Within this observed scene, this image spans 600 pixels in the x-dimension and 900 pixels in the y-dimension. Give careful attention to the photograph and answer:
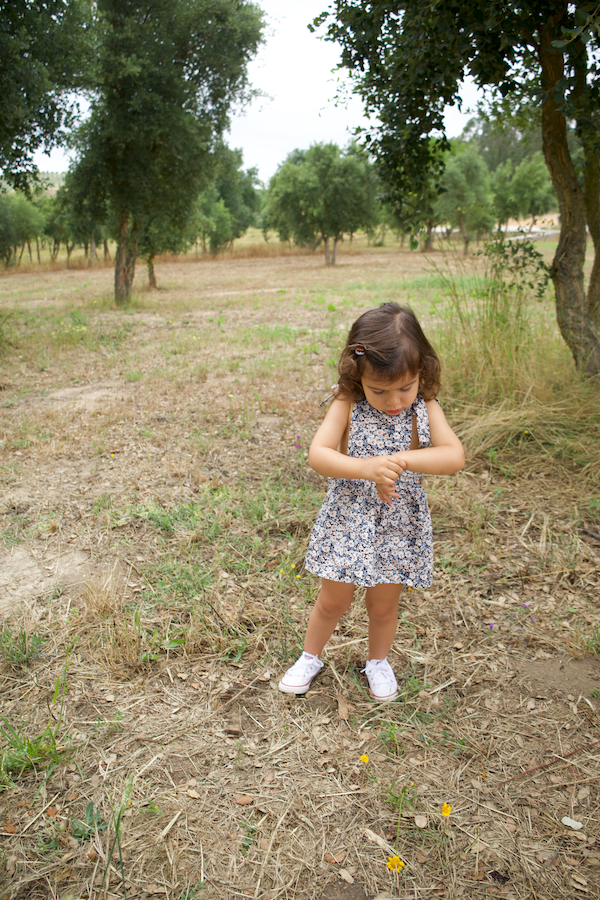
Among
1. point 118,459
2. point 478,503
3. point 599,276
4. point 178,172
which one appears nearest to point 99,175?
point 178,172

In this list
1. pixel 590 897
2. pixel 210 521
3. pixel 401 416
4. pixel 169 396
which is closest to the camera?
pixel 590 897

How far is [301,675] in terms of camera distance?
2361mm

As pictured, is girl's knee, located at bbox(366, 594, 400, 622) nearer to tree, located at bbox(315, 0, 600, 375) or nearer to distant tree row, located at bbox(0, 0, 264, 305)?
tree, located at bbox(315, 0, 600, 375)

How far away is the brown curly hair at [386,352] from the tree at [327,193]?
31.6 meters

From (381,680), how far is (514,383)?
10.3 feet

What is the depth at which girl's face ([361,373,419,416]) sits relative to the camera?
192cm

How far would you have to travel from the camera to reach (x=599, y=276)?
4.80 m

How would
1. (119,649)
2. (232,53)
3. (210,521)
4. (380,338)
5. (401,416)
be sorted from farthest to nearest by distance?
(232,53), (210,521), (119,649), (401,416), (380,338)

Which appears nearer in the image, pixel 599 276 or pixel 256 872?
pixel 256 872

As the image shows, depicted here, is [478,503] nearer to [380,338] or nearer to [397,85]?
[380,338]

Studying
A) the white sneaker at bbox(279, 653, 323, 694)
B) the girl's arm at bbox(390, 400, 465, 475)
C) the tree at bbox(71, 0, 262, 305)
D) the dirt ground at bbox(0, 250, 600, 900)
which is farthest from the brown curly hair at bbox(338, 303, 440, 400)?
the tree at bbox(71, 0, 262, 305)

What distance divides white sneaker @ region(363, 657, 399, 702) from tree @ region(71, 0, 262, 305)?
1170cm

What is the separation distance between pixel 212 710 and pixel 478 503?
7.52 ft

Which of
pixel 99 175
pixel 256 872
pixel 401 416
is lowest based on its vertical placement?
pixel 256 872
